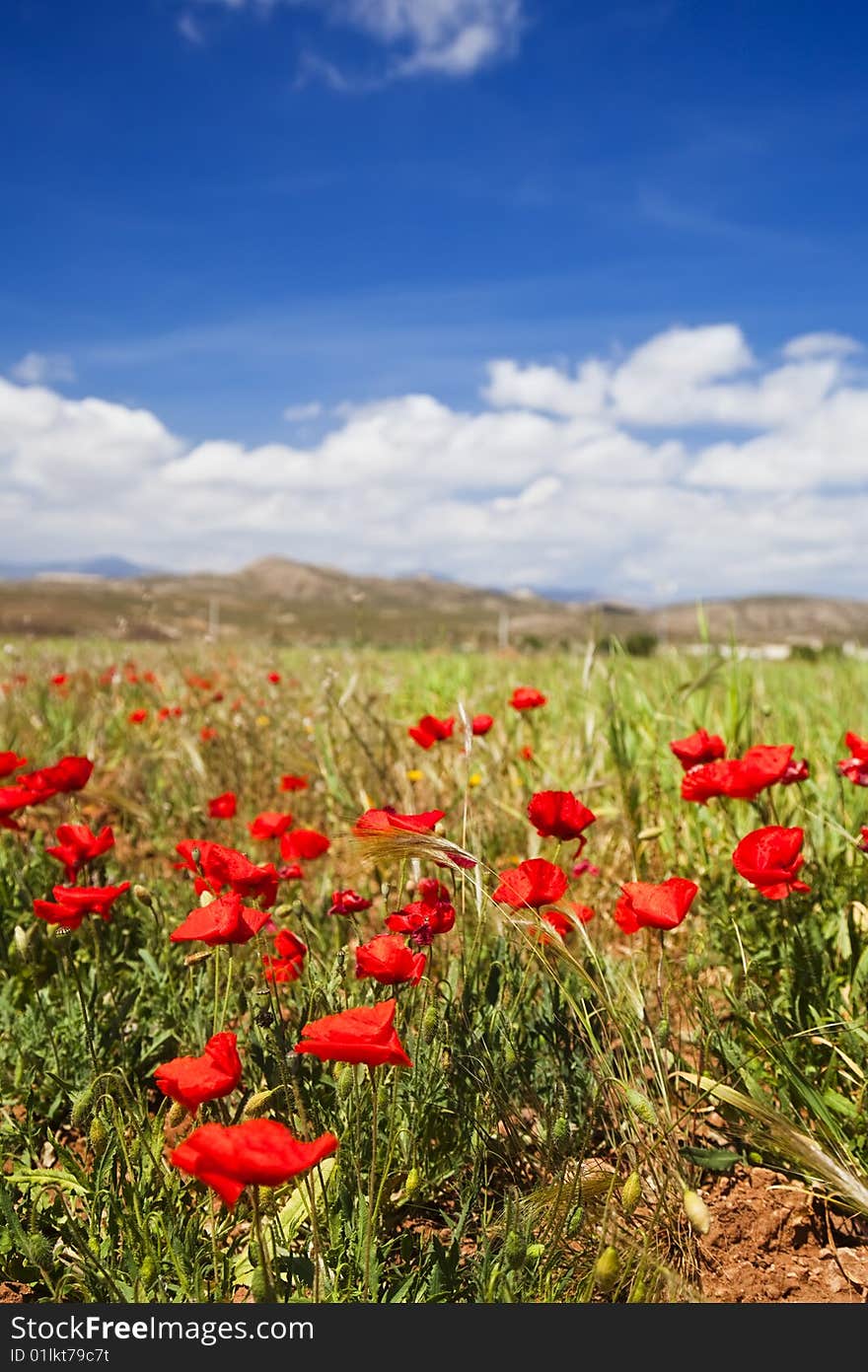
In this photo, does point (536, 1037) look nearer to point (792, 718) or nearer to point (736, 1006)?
point (736, 1006)

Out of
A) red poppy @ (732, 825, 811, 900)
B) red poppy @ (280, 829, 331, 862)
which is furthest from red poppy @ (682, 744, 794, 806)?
red poppy @ (280, 829, 331, 862)

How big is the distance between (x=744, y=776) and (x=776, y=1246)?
85cm

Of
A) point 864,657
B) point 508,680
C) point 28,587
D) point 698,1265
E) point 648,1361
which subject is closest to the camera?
point 648,1361

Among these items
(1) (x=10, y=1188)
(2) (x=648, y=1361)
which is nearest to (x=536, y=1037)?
(2) (x=648, y=1361)

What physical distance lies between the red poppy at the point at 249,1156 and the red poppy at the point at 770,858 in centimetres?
93

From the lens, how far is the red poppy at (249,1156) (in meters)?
0.95

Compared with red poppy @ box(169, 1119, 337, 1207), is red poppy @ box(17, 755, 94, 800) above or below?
above

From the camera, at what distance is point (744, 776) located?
75.7 inches

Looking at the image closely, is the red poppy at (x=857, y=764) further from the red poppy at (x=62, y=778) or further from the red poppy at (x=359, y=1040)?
the red poppy at (x=62, y=778)

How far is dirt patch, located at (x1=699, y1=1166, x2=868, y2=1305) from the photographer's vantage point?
5.12ft

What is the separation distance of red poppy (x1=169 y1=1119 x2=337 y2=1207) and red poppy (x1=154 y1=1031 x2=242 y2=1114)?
18cm

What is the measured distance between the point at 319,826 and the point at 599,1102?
6.70 feet

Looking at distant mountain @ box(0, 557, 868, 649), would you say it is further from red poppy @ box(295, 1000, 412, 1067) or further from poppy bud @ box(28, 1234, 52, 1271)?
poppy bud @ box(28, 1234, 52, 1271)

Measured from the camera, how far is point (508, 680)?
5.52 meters
